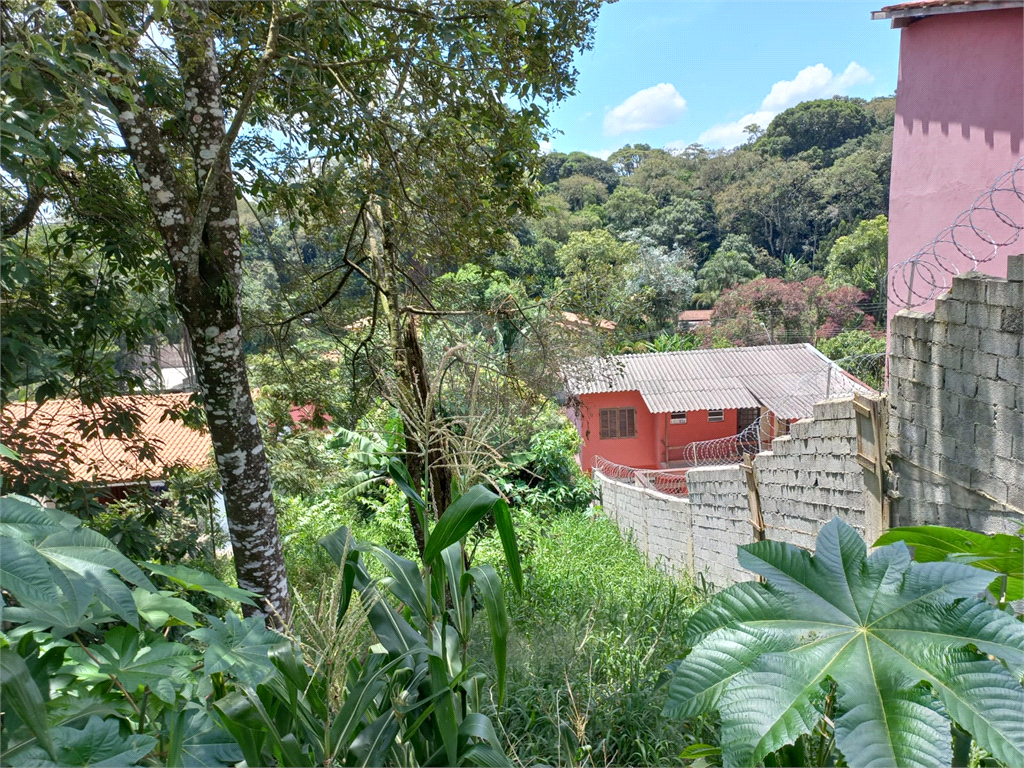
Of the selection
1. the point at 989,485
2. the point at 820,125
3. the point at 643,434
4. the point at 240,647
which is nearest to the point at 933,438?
the point at 989,485

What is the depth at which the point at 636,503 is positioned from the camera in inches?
390

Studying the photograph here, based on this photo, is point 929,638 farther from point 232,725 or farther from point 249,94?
point 249,94

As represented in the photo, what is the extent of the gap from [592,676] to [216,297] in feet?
8.45

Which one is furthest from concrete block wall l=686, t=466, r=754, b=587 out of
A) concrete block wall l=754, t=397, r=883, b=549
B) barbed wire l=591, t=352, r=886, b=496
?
barbed wire l=591, t=352, r=886, b=496

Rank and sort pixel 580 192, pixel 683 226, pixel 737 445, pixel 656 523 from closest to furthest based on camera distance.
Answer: pixel 656 523, pixel 737 445, pixel 683 226, pixel 580 192

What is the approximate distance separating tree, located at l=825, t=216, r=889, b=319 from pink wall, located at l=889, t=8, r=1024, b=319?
20.4m

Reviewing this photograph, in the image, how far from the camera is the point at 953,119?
5.87m

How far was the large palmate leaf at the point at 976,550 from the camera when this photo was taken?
43.9 inches

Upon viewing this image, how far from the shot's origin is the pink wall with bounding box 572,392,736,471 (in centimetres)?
1755

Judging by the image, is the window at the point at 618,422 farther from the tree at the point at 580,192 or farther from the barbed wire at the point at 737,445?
the tree at the point at 580,192

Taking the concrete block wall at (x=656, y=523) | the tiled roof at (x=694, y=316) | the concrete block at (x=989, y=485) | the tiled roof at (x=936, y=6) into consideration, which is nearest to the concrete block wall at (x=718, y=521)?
the concrete block wall at (x=656, y=523)

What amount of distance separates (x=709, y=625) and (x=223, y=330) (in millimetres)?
2959

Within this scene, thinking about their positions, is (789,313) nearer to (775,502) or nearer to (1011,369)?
(775,502)

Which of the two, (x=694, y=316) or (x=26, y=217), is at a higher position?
Answer: (x=694, y=316)
